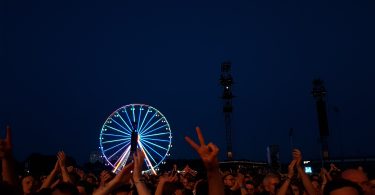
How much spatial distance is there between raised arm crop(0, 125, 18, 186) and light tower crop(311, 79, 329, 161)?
25.5 meters

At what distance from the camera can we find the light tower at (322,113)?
27.2 metres

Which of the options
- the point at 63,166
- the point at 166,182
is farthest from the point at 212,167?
the point at 63,166

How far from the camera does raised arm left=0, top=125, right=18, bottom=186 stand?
403 centimetres

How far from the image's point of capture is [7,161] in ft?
13.5

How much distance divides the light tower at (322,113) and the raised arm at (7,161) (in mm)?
25460

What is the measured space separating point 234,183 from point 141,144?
21.6 metres

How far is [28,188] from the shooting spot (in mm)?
5617

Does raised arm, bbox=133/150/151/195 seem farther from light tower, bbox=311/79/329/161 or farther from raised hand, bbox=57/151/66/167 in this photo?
light tower, bbox=311/79/329/161

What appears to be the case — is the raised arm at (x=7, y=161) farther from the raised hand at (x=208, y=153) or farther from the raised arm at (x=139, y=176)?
the raised hand at (x=208, y=153)

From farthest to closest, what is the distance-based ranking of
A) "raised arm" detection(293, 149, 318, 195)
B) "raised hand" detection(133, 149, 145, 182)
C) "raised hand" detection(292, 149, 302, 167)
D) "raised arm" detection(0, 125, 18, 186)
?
"raised hand" detection(292, 149, 302, 167), "raised arm" detection(293, 149, 318, 195), "raised hand" detection(133, 149, 145, 182), "raised arm" detection(0, 125, 18, 186)

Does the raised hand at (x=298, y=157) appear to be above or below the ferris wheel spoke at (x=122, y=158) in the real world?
below

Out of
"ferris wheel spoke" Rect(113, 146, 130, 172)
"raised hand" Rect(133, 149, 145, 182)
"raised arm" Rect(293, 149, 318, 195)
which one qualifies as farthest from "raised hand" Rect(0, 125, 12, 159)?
"ferris wheel spoke" Rect(113, 146, 130, 172)

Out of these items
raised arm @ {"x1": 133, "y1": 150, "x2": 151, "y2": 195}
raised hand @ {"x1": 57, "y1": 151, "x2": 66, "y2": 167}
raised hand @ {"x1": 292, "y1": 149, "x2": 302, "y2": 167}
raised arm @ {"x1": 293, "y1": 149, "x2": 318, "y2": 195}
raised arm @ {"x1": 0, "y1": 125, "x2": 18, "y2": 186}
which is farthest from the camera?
raised hand @ {"x1": 292, "y1": 149, "x2": 302, "y2": 167}

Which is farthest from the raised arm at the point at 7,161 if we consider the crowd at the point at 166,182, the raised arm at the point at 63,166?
the raised arm at the point at 63,166
